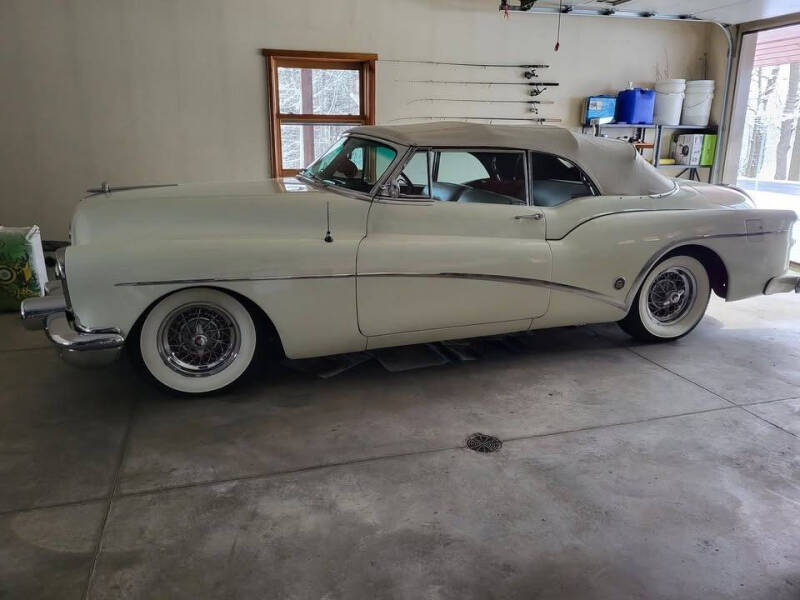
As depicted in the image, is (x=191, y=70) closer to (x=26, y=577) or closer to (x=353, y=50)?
(x=353, y=50)

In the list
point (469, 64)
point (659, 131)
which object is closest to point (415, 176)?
point (469, 64)

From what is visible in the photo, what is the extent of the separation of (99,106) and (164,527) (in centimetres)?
616

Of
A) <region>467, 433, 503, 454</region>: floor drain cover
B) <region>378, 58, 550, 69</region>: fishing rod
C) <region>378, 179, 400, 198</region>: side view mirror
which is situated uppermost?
<region>378, 58, 550, 69</region>: fishing rod

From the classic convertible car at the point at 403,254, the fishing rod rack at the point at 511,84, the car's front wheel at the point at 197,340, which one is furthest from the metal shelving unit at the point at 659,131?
the car's front wheel at the point at 197,340

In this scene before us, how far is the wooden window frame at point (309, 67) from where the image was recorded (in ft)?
24.3

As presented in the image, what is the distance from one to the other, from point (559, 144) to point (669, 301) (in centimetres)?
159

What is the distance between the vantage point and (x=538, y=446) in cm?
324

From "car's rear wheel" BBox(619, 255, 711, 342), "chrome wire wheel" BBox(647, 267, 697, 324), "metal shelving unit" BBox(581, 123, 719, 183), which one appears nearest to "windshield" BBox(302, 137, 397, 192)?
"car's rear wheel" BBox(619, 255, 711, 342)

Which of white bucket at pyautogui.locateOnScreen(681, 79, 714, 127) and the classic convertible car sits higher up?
white bucket at pyautogui.locateOnScreen(681, 79, 714, 127)

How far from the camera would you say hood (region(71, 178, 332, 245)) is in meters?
3.54

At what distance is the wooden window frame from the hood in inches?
158

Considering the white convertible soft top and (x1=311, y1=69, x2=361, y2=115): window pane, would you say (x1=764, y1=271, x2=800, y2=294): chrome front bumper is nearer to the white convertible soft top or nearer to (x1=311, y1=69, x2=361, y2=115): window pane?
the white convertible soft top

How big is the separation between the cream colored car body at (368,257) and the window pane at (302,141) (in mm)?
3711

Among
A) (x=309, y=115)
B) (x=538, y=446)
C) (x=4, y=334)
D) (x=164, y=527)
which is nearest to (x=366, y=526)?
(x=164, y=527)
